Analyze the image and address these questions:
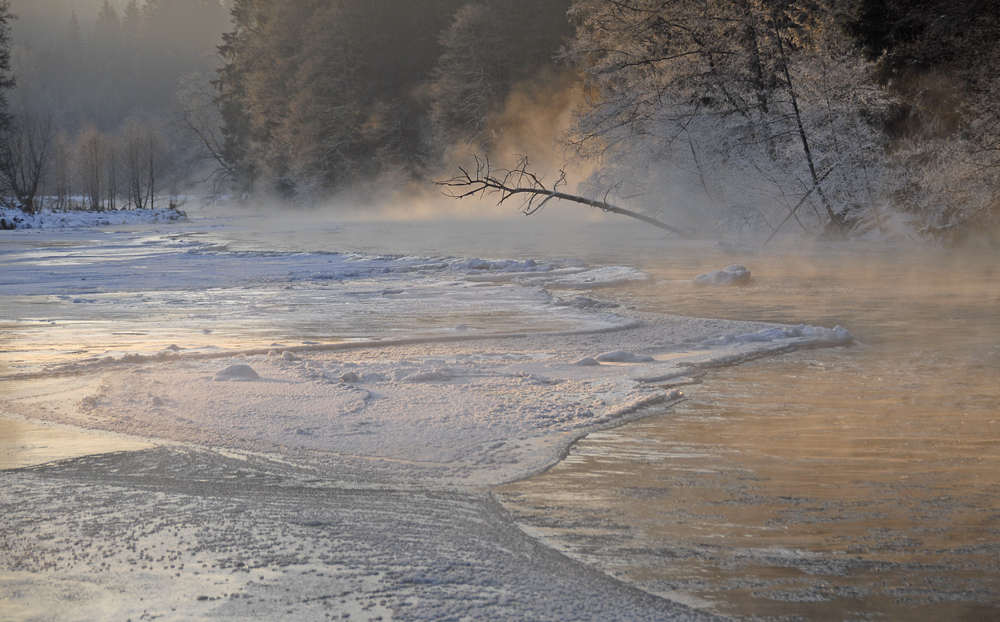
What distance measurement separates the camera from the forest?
13.7 m

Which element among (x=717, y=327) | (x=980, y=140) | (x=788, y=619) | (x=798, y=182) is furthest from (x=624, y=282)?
(x=788, y=619)

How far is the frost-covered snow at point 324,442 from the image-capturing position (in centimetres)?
262

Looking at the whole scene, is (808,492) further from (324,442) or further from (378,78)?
(378,78)

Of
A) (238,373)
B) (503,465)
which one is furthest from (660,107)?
(503,465)

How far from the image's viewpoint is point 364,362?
617 cm

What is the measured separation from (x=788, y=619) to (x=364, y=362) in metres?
4.15

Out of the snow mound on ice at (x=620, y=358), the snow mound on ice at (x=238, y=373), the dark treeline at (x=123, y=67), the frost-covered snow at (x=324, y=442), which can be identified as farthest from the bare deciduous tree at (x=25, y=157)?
→ the snow mound on ice at (x=620, y=358)

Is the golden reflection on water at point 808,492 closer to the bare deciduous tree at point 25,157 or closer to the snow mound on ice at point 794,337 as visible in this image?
the snow mound on ice at point 794,337

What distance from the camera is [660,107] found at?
19688 mm

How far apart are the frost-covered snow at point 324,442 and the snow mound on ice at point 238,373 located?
0.02 metres

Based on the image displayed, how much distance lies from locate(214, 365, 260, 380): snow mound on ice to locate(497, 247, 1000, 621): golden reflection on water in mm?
2393

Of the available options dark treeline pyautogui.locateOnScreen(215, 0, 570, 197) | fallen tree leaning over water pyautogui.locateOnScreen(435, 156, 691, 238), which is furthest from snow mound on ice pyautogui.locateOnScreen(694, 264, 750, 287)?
dark treeline pyautogui.locateOnScreen(215, 0, 570, 197)

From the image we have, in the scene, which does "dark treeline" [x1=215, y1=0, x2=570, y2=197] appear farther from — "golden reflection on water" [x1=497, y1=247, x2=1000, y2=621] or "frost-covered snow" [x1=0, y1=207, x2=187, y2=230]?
"golden reflection on water" [x1=497, y1=247, x2=1000, y2=621]

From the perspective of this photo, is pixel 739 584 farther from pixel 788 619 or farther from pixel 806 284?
pixel 806 284
